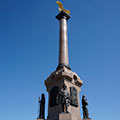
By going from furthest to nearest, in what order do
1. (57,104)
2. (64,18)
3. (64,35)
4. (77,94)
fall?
(64,18)
(64,35)
(77,94)
(57,104)

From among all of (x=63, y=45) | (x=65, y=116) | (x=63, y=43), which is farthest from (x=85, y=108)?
(x=63, y=43)

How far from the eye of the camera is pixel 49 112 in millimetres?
14625

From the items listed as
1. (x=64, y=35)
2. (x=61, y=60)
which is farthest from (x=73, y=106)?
(x=64, y=35)

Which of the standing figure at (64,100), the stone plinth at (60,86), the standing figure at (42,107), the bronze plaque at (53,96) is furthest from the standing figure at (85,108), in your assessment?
the standing figure at (42,107)

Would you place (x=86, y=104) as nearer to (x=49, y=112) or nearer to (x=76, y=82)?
(x=76, y=82)

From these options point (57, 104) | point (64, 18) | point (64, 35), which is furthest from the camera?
point (64, 18)

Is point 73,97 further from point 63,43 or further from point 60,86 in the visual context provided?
point 63,43

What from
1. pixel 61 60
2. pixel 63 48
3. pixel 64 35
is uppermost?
pixel 64 35

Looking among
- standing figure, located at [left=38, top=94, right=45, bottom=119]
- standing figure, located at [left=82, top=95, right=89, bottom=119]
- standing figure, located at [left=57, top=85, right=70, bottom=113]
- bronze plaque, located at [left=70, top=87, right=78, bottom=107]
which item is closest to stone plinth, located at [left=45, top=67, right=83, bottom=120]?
bronze plaque, located at [left=70, top=87, right=78, bottom=107]

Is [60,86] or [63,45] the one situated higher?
[63,45]

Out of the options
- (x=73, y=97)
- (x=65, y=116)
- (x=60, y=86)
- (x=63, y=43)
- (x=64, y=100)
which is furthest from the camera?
(x=63, y=43)

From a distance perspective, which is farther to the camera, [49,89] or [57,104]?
[49,89]

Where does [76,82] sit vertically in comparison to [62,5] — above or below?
below

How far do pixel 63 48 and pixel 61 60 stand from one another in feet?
5.29
